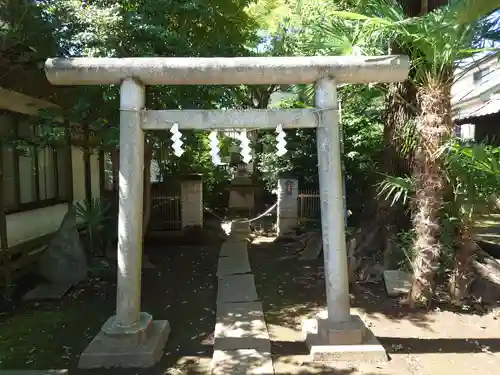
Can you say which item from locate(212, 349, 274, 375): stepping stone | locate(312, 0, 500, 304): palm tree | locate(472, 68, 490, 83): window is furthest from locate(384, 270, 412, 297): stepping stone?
locate(472, 68, 490, 83): window

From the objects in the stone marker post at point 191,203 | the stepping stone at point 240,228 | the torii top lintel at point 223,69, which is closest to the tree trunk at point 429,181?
the torii top lintel at point 223,69

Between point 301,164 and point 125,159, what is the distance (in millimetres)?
8141

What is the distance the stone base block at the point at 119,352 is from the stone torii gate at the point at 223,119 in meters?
0.03

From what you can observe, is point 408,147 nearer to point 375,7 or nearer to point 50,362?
point 375,7

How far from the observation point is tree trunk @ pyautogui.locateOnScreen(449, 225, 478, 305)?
19.3 feet

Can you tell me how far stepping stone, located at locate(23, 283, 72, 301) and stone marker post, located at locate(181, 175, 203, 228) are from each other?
5003 millimetres

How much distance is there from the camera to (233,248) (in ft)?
33.9

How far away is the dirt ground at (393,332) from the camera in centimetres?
445

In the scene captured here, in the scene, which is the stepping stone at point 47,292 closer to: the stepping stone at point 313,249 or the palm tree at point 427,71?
the stepping stone at point 313,249

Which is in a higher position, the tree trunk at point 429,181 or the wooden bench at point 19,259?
the tree trunk at point 429,181

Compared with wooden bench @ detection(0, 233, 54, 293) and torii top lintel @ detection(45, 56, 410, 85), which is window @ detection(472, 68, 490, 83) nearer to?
torii top lintel @ detection(45, 56, 410, 85)

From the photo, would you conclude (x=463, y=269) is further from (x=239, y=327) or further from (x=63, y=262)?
(x=63, y=262)

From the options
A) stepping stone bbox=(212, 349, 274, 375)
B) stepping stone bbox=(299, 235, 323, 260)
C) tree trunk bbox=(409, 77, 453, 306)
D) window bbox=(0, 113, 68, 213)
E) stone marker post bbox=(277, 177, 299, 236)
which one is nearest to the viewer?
stepping stone bbox=(212, 349, 274, 375)

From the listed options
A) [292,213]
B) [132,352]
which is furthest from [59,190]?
[132,352]
